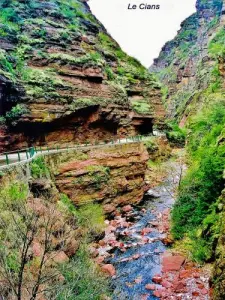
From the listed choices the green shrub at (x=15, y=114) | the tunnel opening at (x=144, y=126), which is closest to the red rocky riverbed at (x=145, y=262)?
the green shrub at (x=15, y=114)

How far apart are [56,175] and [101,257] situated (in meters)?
6.94

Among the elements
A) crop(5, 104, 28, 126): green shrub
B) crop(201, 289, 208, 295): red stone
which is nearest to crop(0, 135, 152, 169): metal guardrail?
crop(5, 104, 28, 126): green shrub

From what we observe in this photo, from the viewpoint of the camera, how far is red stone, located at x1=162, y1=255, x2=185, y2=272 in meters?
15.2

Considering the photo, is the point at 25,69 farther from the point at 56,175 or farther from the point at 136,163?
the point at 136,163

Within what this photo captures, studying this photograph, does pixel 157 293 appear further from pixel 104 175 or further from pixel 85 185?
pixel 104 175

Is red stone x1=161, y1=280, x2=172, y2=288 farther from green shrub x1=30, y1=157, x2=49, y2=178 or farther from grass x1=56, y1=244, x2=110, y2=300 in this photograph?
green shrub x1=30, y1=157, x2=49, y2=178

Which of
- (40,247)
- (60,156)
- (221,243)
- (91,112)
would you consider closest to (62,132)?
(91,112)

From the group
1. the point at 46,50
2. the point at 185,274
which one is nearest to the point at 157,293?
the point at 185,274

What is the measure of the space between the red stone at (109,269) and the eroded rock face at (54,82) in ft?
43.7

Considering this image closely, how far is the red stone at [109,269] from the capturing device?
14734mm

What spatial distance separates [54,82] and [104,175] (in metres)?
9.72

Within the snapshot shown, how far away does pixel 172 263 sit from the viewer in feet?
50.9

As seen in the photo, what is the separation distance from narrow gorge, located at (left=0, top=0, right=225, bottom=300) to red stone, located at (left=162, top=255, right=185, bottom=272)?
7 centimetres

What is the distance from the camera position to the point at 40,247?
37.8ft
